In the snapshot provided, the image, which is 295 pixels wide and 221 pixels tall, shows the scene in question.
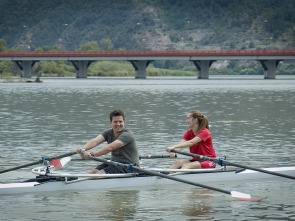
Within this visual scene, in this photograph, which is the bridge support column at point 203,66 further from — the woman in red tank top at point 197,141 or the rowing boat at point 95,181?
the rowing boat at point 95,181

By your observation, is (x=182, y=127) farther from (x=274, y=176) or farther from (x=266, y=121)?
(x=274, y=176)

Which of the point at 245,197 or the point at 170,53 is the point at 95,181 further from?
the point at 170,53

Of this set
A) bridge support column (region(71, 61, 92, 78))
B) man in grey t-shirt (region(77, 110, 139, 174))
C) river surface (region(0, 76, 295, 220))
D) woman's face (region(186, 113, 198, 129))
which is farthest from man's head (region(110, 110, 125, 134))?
bridge support column (region(71, 61, 92, 78))

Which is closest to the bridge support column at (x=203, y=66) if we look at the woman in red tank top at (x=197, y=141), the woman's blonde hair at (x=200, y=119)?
the woman in red tank top at (x=197, y=141)

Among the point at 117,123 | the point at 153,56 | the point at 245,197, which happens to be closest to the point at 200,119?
the point at 117,123

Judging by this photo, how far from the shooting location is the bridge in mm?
139375

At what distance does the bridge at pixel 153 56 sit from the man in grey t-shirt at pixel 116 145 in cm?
12423

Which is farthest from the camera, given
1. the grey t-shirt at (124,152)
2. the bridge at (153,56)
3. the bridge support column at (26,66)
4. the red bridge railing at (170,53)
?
the bridge support column at (26,66)

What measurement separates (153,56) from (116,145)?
127 metres

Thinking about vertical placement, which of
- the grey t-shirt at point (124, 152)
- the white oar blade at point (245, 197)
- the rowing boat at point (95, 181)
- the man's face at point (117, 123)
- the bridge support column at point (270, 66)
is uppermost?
the bridge support column at point (270, 66)

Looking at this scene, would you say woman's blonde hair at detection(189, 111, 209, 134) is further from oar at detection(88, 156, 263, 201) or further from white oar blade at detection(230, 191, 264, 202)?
white oar blade at detection(230, 191, 264, 202)

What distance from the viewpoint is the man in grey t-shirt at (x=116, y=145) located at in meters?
14.8

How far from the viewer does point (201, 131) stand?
52.8ft

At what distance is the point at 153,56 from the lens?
142 metres
